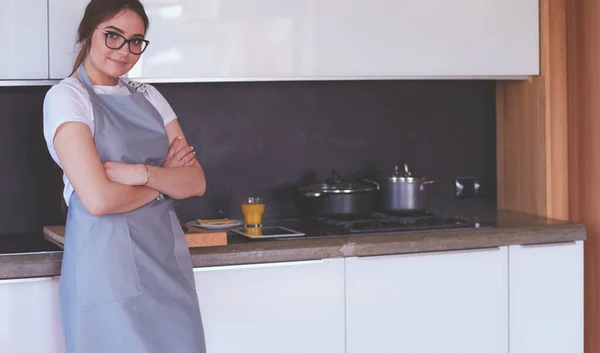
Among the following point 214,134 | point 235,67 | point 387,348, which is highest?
point 235,67

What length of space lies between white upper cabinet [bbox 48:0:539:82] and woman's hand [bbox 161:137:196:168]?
0.43 metres

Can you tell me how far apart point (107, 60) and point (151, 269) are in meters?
0.56

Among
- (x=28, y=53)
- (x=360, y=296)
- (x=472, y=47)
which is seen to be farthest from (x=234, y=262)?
(x=472, y=47)

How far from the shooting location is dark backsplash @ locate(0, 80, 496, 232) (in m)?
3.03

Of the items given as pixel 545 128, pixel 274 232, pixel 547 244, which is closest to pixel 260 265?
pixel 274 232

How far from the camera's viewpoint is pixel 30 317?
2.45 metres

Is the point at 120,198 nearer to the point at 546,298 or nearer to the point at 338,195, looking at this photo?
the point at 338,195

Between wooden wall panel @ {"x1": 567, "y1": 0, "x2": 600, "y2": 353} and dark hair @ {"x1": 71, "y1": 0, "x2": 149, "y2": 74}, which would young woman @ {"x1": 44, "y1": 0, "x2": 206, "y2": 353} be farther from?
wooden wall panel @ {"x1": 567, "y1": 0, "x2": 600, "y2": 353}

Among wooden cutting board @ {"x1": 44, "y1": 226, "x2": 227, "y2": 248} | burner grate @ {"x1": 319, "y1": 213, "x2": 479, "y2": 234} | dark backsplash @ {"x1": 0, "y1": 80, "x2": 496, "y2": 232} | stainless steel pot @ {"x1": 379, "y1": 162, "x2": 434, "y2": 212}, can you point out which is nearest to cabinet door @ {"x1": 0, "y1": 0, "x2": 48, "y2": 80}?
dark backsplash @ {"x1": 0, "y1": 80, "x2": 496, "y2": 232}

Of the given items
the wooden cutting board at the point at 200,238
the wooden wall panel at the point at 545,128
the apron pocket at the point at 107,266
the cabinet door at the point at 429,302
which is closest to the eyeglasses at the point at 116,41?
the apron pocket at the point at 107,266

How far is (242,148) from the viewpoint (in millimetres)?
3244

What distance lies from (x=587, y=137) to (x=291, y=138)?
1.08 metres

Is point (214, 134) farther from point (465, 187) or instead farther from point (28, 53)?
point (465, 187)

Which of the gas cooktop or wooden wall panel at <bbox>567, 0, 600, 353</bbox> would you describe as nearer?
the gas cooktop
